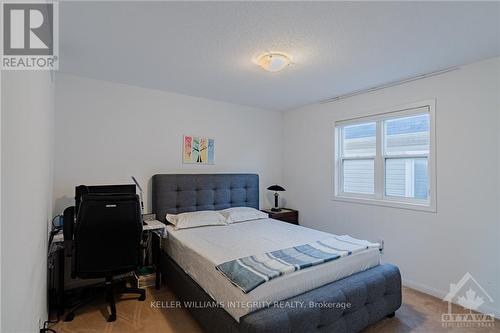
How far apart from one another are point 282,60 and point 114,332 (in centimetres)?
277

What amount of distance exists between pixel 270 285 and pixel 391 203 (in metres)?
2.21

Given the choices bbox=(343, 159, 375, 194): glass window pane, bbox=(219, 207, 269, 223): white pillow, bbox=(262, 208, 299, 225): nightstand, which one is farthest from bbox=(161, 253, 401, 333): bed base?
bbox=(262, 208, 299, 225): nightstand

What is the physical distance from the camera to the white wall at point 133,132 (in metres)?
2.86

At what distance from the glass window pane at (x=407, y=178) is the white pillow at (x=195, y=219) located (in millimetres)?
2227

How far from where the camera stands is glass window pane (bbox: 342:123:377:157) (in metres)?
3.46

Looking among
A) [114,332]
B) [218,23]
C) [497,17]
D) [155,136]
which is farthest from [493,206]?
[155,136]

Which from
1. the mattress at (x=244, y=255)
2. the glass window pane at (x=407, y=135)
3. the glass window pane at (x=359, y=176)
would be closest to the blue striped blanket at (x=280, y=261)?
the mattress at (x=244, y=255)

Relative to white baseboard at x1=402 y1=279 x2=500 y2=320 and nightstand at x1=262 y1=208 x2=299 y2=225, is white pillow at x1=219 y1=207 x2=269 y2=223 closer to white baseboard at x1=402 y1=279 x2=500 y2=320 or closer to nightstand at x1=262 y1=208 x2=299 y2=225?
nightstand at x1=262 y1=208 x2=299 y2=225

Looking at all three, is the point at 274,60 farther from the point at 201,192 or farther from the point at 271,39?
the point at 201,192

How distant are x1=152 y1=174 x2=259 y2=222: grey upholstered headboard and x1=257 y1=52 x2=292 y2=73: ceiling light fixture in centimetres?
186

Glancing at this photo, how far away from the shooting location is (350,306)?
6.27 ft

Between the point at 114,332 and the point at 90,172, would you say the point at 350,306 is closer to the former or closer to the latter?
the point at 114,332

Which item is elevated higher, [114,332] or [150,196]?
[150,196]

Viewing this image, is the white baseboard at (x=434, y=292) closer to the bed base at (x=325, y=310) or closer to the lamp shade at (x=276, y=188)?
the bed base at (x=325, y=310)
